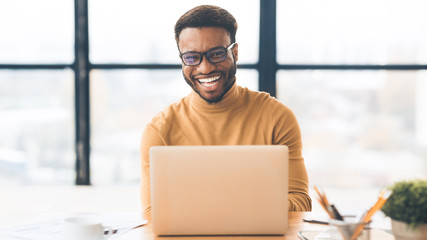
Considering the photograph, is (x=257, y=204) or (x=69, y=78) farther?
(x=69, y=78)

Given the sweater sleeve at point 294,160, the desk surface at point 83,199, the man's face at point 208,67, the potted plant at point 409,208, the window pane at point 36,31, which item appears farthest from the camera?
the window pane at point 36,31

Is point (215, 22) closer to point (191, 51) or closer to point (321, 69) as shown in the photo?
point (191, 51)

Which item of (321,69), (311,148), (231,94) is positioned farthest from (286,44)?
(231,94)

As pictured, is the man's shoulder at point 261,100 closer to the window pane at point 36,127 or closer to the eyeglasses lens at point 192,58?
the eyeglasses lens at point 192,58

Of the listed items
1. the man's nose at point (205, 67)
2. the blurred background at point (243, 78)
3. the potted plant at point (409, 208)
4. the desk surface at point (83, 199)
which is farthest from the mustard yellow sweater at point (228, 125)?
the blurred background at point (243, 78)

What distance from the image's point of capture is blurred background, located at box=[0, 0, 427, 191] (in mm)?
2916

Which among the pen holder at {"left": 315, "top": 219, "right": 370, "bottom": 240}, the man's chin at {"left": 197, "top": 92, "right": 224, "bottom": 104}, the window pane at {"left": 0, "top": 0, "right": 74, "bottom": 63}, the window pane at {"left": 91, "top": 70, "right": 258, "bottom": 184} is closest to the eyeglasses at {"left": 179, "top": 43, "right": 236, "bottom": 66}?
the man's chin at {"left": 197, "top": 92, "right": 224, "bottom": 104}

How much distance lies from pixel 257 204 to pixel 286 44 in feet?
6.81

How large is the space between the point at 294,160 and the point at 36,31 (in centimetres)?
213

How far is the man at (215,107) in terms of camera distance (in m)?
1.69

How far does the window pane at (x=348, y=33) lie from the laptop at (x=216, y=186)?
200 centimetres

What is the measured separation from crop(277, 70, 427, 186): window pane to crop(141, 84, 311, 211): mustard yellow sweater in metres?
1.18

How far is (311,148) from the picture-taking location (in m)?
2.95

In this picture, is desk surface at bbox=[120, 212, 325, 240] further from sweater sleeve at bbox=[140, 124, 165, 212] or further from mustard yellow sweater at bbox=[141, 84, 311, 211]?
mustard yellow sweater at bbox=[141, 84, 311, 211]
